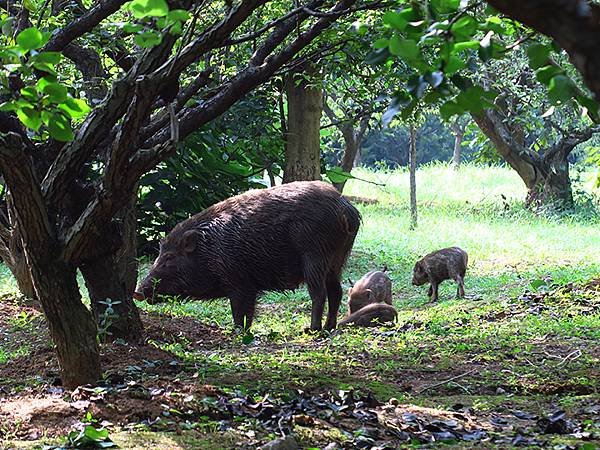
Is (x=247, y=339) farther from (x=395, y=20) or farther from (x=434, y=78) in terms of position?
(x=395, y=20)

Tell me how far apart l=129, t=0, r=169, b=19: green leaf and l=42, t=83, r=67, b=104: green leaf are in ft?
1.37

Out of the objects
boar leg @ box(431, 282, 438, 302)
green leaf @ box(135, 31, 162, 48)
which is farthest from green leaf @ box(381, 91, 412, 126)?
boar leg @ box(431, 282, 438, 302)

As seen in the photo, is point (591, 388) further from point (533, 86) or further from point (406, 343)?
point (533, 86)

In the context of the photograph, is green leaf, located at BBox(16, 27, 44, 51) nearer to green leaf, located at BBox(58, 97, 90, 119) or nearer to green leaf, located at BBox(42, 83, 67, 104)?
green leaf, located at BBox(42, 83, 67, 104)

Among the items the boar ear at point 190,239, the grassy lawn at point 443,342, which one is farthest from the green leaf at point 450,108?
the boar ear at point 190,239

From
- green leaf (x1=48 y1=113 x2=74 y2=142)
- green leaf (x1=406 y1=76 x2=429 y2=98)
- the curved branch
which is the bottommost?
the curved branch

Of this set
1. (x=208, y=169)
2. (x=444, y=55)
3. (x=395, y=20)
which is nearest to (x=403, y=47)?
(x=395, y=20)

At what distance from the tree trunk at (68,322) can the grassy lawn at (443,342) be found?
0.81 m

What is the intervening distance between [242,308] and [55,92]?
19.6 ft

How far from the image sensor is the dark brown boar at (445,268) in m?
10.9

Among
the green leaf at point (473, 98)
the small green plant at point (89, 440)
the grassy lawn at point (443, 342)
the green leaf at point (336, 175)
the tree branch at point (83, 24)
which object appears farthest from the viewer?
the green leaf at point (336, 175)

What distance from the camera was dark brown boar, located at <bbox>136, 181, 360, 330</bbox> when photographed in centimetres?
896

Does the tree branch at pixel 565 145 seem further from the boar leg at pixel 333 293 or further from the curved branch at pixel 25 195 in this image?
the curved branch at pixel 25 195

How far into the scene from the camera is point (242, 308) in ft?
30.0
